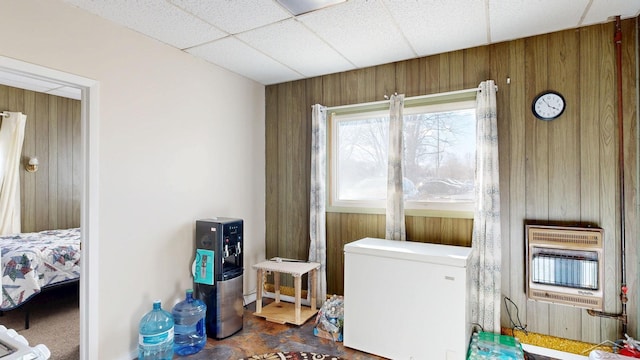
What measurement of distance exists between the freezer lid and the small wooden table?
66cm

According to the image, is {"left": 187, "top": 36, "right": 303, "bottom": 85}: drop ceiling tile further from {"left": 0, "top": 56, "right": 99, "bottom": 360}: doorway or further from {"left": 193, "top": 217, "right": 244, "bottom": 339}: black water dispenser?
{"left": 193, "top": 217, "right": 244, "bottom": 339}: black water dispenser

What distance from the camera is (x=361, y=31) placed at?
2.54 m

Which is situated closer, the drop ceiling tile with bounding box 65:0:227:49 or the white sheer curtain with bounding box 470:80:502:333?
the drop ceiling tile with bounding box 65:0:227:49

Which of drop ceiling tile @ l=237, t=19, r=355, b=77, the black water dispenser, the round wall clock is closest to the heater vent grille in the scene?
the round wall clock

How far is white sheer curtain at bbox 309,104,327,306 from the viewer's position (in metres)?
3.40

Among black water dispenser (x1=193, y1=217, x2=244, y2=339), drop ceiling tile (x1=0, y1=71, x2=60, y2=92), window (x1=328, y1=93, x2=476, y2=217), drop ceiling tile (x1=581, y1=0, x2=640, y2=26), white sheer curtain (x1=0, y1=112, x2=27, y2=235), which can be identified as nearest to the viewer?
drop ceiling tile (x1=581, y1=0, x2=640, y2=26)

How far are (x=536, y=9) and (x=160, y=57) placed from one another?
284 centimetres

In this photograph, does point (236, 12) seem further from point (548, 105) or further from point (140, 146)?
point (548, 105)

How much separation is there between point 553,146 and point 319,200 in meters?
2.08

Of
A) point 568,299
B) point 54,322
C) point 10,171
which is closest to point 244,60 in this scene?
point 54,322

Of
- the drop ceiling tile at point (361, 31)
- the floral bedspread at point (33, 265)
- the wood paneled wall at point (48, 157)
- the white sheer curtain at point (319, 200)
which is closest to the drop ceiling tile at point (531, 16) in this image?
the drop ceiling tile at point (361, 31)

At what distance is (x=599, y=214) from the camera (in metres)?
2.42

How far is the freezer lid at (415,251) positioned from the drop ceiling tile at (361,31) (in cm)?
170

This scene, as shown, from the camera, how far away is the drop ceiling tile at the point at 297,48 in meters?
2.53
